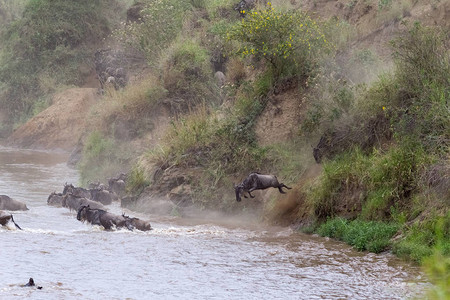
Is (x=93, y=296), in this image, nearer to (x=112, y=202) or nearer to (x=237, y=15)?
(x=112, y=202)

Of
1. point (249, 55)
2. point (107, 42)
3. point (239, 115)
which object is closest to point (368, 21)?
point (249, 55)

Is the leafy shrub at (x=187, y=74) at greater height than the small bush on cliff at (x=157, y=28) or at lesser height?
lesser

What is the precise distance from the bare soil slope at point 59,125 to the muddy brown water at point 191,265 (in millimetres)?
19425

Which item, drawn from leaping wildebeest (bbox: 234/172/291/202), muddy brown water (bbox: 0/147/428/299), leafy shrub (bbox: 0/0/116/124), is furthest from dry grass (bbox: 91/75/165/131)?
leafy shrub (bbox: 0/0/116/124)

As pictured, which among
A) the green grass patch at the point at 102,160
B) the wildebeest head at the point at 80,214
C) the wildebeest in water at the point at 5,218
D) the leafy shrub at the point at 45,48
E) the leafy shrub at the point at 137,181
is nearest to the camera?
the wildebeest in water at the point at 5,218

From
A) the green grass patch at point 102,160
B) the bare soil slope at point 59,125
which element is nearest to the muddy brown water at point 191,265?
the green grass patch at point 102,160

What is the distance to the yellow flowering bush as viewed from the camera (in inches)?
629

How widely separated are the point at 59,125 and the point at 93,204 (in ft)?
62.2

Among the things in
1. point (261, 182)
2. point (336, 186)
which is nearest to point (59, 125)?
point (261, 182)

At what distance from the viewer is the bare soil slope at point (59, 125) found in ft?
110

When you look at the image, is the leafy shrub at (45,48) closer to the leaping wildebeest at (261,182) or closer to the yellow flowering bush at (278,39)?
the yellow flowering bush at (278,39)

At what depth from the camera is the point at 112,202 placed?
60.3 feet

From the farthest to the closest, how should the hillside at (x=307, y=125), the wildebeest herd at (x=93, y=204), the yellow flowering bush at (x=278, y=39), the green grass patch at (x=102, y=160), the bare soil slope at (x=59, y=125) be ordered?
the bare soil slope at (x=59, y=125), the green grass patch at (x=102, y=160), the yellow flowering bush at (x=278, y=39), the wildebeest herd at (x=93, y=204), the hillside at (x=307, y=125)

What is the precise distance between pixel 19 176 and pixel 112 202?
6.98m
